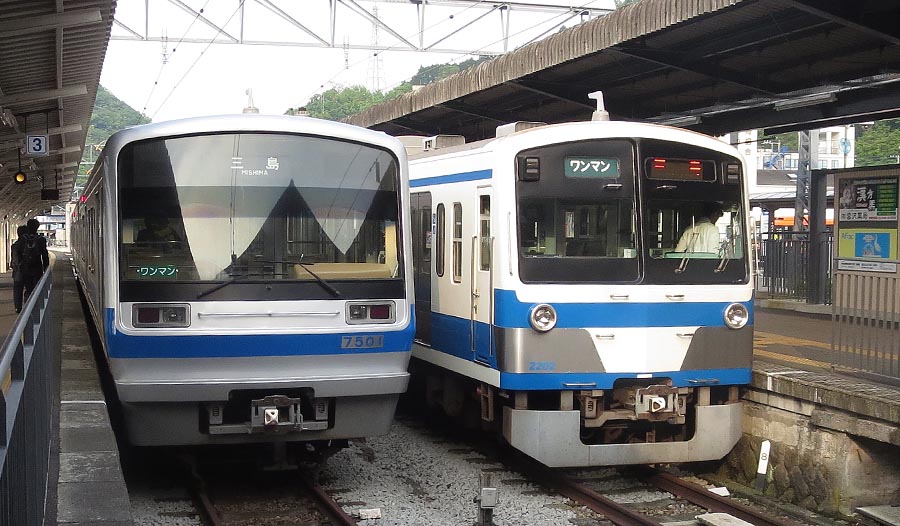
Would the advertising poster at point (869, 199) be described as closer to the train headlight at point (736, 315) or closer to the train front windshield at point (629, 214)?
the train front windshield at point (629, 214)

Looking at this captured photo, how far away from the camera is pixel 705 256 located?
8859 mm

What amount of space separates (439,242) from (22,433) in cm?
627

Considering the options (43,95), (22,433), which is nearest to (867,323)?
(22,433)

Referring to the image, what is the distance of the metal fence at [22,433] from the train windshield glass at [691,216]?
4883 mm

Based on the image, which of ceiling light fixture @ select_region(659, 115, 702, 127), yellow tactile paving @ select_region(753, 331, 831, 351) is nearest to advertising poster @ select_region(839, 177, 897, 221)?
yellow tactile paving @ select_region(753, 331, 831, 351)

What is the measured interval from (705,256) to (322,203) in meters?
3.21

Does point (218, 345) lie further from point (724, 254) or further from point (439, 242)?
point (724, 254)

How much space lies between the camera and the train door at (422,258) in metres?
10.4

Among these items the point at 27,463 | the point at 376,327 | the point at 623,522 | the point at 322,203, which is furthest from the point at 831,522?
the point at 27,463

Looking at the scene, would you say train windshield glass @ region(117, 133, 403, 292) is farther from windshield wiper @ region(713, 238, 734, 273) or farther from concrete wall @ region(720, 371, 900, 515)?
concrete wall @ region(720, 371, 900, 515)

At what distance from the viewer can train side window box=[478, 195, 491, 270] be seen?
8.75 metres

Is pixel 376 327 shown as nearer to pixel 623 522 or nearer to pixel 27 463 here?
pixel 623 522

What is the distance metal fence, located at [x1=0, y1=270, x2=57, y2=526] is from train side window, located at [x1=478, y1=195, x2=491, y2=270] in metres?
3.84

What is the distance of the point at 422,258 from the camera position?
1063 centimetres
